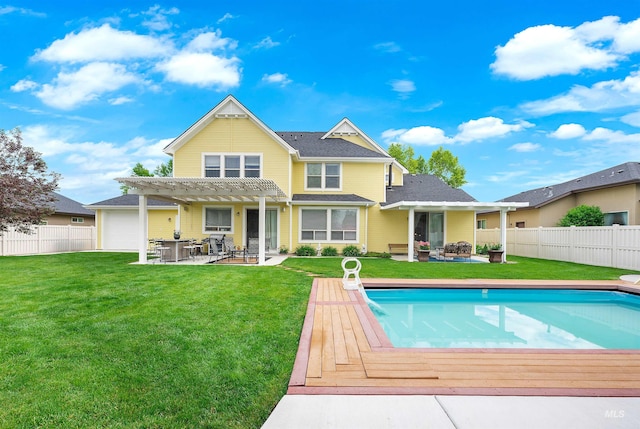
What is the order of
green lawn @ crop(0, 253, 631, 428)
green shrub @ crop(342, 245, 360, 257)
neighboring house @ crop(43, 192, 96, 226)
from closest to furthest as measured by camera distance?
1. green lawn @ crop(0, 253, 631, 428)
2. green shrub @ crop(342, 245, 360, 257)
3. neighboring house @ crop(43, 192, 96, 226)

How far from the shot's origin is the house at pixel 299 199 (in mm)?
17219

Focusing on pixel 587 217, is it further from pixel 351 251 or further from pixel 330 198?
pixel 330 198

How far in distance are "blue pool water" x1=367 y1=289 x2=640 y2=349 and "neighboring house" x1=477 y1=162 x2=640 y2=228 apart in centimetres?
1261

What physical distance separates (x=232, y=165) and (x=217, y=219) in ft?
10.0

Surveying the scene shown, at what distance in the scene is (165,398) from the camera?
10.3 feet

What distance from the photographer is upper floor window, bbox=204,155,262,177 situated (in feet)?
56.6

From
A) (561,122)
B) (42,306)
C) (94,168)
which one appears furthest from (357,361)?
(94,168)

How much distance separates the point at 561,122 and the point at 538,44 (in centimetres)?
1165

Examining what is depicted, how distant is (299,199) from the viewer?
17.7 metres

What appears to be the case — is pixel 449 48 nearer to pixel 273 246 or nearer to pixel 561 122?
pixel 561 122

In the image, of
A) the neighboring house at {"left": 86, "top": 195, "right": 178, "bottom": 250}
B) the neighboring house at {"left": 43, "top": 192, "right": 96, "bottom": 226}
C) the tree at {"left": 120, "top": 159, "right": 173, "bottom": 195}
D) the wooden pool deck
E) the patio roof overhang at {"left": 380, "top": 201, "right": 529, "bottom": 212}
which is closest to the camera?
the wooden pool deck

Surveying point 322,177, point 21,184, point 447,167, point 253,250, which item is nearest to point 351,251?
point 322,177

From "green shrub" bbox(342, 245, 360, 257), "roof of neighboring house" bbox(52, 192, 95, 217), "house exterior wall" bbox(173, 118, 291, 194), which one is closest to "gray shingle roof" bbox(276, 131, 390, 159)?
"house exterior wall" bbox(173, 118, 291, 194)

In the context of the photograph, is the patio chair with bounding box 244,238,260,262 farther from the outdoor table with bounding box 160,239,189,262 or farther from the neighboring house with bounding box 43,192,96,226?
the neighboring house with bounding box 43,192,96,226
